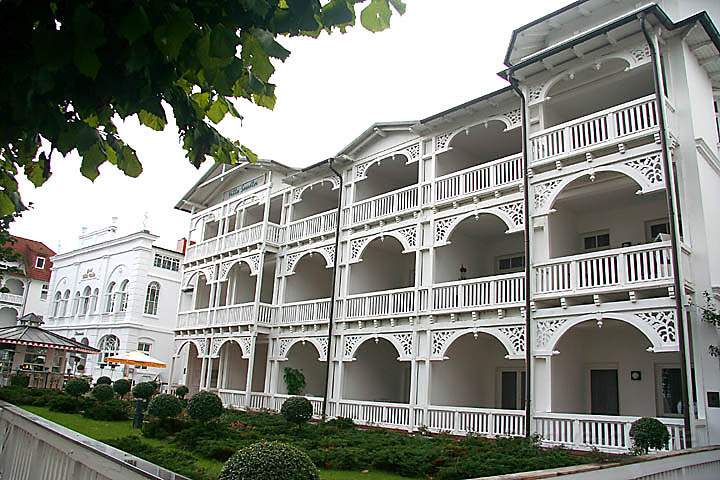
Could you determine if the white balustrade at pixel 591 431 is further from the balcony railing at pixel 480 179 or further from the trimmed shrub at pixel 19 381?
the trimmed shrub at pixel 19 381

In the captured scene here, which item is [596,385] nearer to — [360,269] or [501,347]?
[501,347]

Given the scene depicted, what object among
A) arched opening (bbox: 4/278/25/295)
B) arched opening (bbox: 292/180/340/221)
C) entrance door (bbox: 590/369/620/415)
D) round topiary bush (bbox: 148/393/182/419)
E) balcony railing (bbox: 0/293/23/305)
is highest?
arched opening (bbox: 292/180/340/221)

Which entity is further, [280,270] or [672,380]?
[280,270]

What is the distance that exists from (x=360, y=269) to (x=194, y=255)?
38.3ft

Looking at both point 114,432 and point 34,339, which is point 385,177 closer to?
point 114,432

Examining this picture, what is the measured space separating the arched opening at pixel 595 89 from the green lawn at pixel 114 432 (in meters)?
10.9

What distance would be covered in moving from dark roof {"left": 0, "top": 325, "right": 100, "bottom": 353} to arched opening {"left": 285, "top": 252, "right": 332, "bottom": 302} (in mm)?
10116

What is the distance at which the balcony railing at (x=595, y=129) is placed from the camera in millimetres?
14188

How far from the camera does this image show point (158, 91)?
3.72 m

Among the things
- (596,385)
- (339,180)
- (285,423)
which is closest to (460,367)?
(596,385)

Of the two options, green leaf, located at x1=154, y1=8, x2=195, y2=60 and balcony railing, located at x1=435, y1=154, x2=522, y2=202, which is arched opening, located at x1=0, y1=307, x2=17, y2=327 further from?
green leaf, located at x1=154, y1=8, x2=195, y2=60

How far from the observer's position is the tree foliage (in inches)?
122

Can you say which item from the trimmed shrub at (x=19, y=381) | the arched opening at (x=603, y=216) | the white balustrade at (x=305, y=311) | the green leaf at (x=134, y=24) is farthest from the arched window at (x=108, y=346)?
Answer: the green leaf at (x=134, y=24)

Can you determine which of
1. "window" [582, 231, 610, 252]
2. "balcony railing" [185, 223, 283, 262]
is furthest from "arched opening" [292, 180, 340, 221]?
"window" [582, 231, 610, 252]
